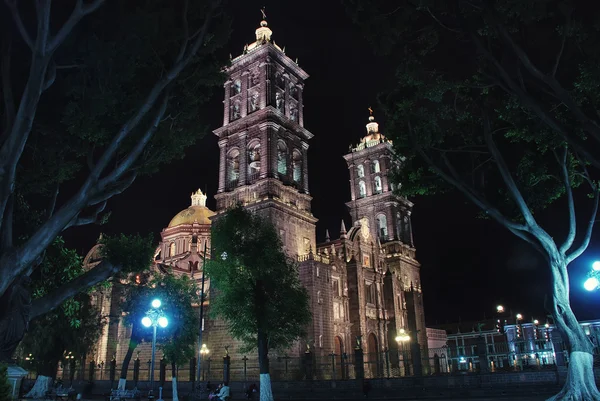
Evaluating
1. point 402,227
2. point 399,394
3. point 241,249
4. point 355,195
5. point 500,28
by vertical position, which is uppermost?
point 355,195

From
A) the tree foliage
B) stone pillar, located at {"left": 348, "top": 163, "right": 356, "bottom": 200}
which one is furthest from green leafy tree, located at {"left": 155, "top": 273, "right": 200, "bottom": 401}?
stone pillar, located at {"left": 348, "top": 163, "right": 356, "bottom": 200}

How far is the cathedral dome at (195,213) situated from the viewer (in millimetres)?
64812

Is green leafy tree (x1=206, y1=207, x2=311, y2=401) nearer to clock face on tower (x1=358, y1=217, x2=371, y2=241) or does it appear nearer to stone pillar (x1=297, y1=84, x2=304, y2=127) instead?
stone pillar (x1=297, y1=84, x2=304, y2=127)

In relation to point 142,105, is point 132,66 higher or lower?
higher

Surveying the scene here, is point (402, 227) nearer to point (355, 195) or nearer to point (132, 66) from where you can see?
point (355, 195)

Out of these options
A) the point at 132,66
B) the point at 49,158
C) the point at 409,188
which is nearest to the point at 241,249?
the point at 409,188

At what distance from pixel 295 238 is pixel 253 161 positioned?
848 cm

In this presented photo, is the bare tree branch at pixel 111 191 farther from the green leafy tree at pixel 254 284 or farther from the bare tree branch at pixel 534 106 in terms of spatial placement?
the bare tree branch at pixel 534 106

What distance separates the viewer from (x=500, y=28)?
1188 centimetres

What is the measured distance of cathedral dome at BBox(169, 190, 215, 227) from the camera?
6481 centimetres

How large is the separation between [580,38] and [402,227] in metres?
48.1

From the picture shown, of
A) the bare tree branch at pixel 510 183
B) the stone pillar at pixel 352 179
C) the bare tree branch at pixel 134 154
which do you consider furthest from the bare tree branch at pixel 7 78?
the stone pillar at pixel 352 179

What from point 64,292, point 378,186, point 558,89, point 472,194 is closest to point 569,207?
point 472,194

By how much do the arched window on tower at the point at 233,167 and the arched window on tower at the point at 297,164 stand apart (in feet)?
18.1
